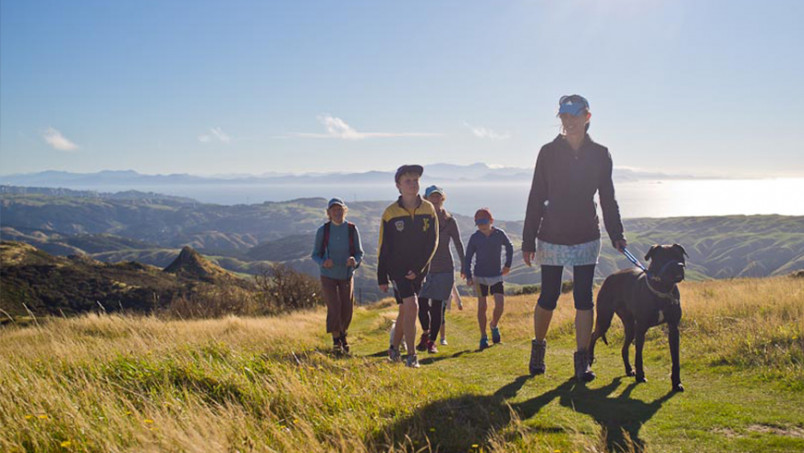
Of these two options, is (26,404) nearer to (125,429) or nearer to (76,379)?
(76,379)

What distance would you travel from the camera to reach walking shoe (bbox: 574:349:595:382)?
479cm

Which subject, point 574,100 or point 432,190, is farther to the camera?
point 432,190

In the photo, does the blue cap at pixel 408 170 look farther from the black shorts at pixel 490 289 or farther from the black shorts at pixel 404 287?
the black shorts at pixel 490 289

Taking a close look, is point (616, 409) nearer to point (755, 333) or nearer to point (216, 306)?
point (755, 333)

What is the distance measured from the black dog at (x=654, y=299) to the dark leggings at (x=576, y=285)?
1.12ft

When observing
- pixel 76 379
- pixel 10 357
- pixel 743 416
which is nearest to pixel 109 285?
pixel 10 357

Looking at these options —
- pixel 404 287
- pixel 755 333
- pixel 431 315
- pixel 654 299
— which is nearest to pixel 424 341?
pixel 431 315

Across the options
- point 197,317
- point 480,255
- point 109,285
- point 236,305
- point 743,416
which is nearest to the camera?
point 743,416

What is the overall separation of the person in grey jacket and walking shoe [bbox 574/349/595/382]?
3.13 metres

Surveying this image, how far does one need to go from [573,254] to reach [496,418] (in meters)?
2.06

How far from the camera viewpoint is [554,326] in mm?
9023

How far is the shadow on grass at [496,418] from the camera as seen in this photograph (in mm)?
3154

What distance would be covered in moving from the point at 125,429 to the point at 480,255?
6300mm

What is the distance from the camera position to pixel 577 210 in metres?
4.89
